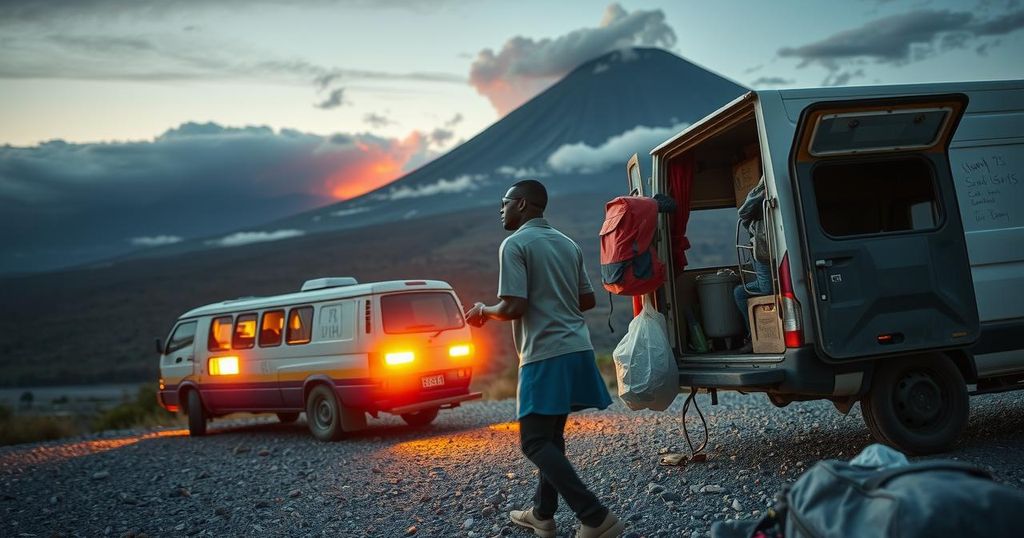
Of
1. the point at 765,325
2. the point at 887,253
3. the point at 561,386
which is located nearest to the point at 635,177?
the point at 765,325

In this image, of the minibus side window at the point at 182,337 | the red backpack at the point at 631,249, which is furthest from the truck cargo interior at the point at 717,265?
the minibus side window at the point at 182,337

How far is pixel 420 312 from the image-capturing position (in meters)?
10.9

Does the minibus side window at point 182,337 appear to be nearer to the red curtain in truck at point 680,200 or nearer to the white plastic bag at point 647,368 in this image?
the red curtain in truck at point 680,200

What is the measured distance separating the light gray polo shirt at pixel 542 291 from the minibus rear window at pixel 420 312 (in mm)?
6172

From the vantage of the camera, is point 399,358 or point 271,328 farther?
point 271,328

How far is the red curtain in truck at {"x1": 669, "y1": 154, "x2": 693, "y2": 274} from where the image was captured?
7.29m

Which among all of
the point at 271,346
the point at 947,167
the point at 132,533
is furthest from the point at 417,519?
the point at 271,346

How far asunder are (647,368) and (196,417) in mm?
9232

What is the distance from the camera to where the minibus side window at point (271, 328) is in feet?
38.3

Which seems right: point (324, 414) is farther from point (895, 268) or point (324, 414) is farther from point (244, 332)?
point (895, 268)

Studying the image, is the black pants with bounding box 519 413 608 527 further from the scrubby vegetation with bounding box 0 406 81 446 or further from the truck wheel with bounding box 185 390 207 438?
the scrubby vegetation with bounding box 0 406 81 446

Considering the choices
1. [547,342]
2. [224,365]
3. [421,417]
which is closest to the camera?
[547,342]

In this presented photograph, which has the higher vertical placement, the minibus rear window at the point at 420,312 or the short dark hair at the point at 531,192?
the short dark hair at the point at 531,192

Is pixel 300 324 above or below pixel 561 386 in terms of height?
above
